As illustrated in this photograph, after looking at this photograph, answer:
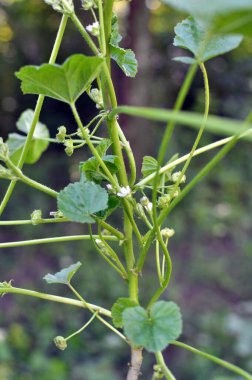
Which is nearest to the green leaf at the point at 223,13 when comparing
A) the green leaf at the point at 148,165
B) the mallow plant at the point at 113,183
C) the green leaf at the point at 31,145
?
the mallow plant at the point at 113,183

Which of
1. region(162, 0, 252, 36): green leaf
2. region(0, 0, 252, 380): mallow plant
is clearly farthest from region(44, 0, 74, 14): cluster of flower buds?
region(162, 0, 252, 36): green leaf

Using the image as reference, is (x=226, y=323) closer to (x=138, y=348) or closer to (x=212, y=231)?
(x=212, y=231)

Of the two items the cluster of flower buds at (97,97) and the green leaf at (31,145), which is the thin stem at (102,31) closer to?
the cluster of flower buds at (97,97)

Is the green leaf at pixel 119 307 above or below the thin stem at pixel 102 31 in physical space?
below

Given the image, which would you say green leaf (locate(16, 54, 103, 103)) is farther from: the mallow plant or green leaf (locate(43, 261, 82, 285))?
green leaf (locate(43, 261, 82, 285))

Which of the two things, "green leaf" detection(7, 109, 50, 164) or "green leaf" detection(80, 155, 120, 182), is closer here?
"green leaf" detection(80, 155, 120, 182)

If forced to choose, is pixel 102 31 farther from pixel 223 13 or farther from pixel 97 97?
pixel 223 13
